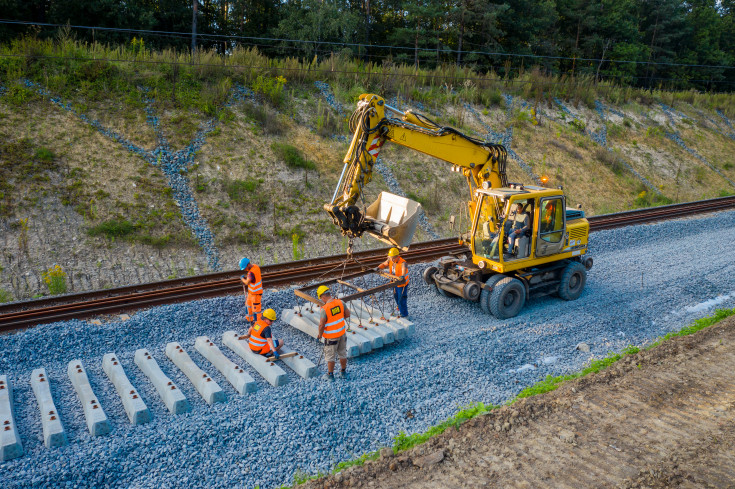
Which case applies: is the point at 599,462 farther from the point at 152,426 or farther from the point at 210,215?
the point at 210,215

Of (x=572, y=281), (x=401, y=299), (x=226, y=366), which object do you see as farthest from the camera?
(x=572, y=281)

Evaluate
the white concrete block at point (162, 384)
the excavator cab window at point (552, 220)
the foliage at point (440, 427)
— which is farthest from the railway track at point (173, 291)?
the foliage at point (440, 427)

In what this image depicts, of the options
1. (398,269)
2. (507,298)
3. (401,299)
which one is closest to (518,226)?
(507,298)

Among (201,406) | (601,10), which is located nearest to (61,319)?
(201,406)

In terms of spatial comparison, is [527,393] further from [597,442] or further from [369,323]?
[369,323]

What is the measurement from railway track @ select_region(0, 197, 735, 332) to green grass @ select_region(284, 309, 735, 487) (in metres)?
4.58

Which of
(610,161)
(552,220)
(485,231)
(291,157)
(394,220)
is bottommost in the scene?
(485,231)

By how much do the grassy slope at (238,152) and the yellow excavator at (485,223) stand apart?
5666 millimetres

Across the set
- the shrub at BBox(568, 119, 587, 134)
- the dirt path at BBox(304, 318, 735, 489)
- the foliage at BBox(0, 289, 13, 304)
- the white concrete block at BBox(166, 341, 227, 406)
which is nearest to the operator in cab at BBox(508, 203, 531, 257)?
the dirt path at BBox(304, 318, 735, 489)

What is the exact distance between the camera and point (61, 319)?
9.69 metres

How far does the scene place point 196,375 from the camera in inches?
310

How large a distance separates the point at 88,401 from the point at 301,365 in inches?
118

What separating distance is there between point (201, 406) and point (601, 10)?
44553 millimetres

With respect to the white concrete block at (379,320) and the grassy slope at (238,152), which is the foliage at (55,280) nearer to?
the grassy slope at (238,152)
